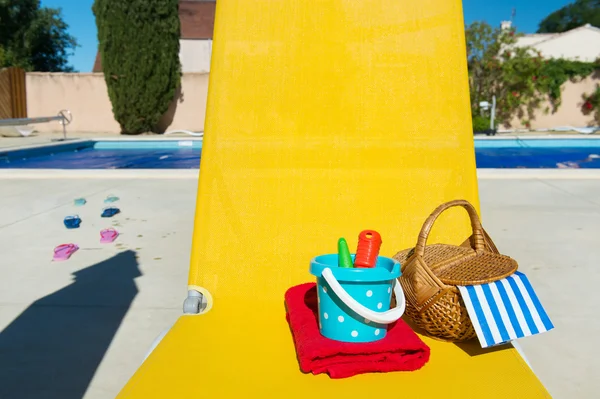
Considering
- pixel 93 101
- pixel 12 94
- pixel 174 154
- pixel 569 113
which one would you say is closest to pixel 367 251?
pixel 174 154

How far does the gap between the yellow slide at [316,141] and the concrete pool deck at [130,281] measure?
61 centimetres

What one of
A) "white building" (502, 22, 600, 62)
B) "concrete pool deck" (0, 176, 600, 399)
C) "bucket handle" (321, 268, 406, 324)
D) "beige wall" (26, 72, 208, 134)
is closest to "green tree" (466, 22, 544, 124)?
"white building" (502, 22, 600, 62)

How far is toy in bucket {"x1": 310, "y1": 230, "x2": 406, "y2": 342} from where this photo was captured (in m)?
1.29

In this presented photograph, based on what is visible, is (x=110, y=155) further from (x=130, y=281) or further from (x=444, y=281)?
(x=444, y=281)

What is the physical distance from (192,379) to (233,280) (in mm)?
599

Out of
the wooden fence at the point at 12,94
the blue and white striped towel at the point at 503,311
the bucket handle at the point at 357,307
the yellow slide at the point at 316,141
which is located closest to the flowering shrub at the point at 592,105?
the yellow slide at the point at 316,141

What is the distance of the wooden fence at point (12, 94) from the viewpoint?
579 inches

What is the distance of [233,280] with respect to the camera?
73.1 inches

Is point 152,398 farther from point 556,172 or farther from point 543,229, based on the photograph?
point 556,172

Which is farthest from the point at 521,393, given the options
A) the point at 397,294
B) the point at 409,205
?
the point at 409,205

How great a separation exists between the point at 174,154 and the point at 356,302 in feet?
32.3

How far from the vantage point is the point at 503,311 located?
1379 millimetres

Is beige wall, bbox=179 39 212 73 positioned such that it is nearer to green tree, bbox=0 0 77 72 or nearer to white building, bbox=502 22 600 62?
green tree, bbox=0 0 77 72

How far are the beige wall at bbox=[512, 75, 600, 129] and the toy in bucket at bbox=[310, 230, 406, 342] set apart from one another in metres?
14.9
